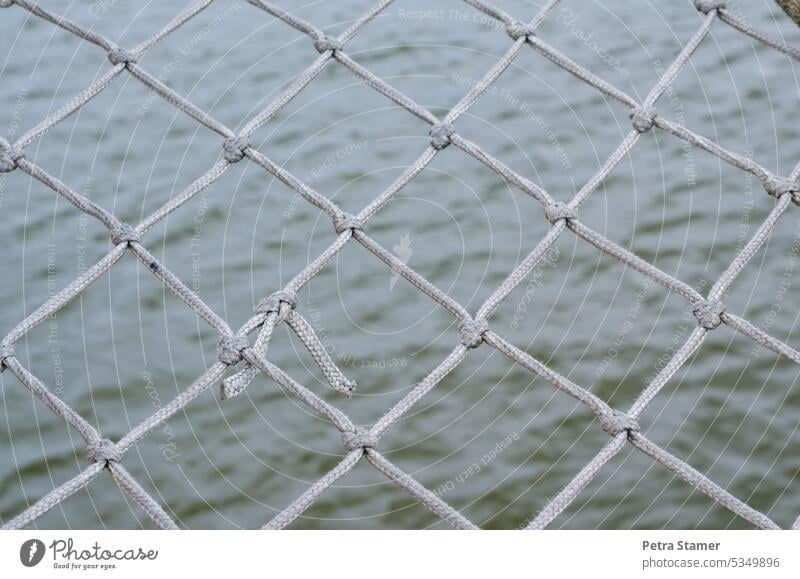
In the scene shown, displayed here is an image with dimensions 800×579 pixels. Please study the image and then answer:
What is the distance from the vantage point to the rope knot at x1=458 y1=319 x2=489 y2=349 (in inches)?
34.3

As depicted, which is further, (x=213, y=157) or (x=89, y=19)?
(x=89, y=19)

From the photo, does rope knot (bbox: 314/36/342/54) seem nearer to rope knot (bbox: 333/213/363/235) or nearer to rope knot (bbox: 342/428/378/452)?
rope knot (bbox: 333/213/363/235)

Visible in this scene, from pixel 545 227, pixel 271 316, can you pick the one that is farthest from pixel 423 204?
pixel 271 316

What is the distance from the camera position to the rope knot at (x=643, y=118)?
3.24ft

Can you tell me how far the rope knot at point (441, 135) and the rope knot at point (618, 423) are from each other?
11.8 inches

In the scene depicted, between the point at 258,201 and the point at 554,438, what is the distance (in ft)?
1.68

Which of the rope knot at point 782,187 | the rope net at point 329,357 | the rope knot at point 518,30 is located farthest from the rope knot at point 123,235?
the rope knot at point 782,187

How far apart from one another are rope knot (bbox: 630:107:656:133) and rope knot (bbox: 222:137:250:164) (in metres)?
0.35

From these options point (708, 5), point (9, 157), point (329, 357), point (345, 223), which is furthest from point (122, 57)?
point (708, 5)

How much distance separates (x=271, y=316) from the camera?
0.86 m

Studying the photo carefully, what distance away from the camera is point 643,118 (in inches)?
38.9

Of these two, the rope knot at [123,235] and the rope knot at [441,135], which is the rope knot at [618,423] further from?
the rope knot at [123,235]
